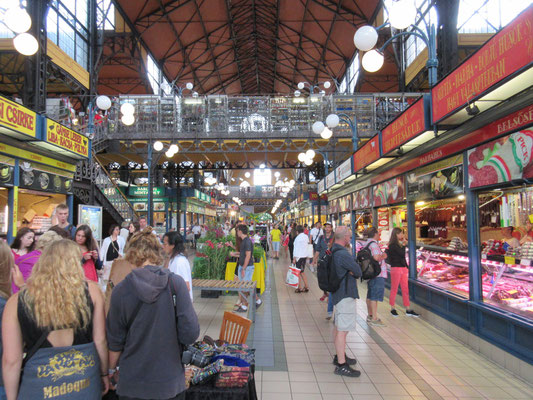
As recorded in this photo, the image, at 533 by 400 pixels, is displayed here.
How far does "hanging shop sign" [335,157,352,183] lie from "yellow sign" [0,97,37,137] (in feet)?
25.3

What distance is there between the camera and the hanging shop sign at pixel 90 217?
9789 millimetres

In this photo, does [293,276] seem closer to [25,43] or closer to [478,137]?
[478,137]

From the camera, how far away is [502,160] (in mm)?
4633

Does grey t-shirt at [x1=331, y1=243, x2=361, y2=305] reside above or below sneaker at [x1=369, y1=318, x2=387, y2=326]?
above

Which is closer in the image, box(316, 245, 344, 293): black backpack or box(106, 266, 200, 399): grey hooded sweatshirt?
box(106, 266, 200, 399): grey hooded sweatshirt

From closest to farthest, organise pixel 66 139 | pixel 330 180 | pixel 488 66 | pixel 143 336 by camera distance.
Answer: pixel 143 336 < pixel 488 66 < pixel 66 139 < pixel 330 180

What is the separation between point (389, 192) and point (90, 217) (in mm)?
8107

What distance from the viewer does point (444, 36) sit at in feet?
37.3

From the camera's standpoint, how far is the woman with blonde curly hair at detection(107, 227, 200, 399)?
84.4 inches

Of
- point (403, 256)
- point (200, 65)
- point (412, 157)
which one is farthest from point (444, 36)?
point (200, 65)

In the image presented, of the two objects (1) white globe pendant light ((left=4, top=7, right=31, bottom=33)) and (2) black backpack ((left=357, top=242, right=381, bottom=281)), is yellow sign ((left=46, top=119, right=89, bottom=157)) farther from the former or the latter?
(2) black backpack ((left=357, top=242, right=381, bottom=281))

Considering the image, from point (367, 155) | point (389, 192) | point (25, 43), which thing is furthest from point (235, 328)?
point (25, 43)

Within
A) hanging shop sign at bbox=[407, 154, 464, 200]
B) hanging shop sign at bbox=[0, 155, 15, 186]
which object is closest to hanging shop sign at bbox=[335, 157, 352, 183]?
hanging shop sign at bbox=[407, 154, 464, 200]

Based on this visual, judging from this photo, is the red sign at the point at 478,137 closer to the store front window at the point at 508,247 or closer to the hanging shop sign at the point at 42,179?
the store front window at the point at 508,247
